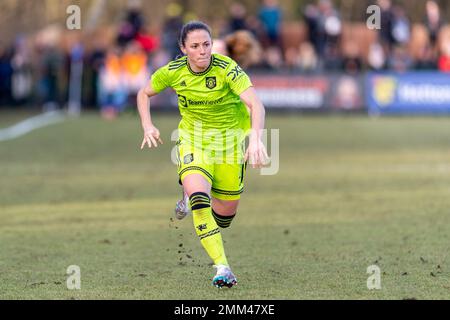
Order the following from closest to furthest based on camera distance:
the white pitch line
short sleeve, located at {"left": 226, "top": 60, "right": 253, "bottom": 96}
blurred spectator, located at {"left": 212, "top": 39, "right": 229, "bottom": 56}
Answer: short sleeve, located at {"left": 226, "top": 60, "right": 253, "bottom": 96} < blurred spectator, located at {"left": 212, "top": 39, "right": 229, "bottom": 56} < the white pitch line

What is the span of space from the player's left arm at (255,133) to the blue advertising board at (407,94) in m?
20.5

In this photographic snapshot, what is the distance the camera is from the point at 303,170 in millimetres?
17000

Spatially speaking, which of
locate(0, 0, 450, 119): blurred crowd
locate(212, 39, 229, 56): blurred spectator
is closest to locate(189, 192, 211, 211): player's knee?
locate(212, 39, 229, 56): blurred spectator

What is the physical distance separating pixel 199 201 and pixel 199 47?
3.79 ft

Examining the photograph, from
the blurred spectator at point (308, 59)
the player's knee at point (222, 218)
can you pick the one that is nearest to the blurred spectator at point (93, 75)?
the blurred spectator at point (308, 59)

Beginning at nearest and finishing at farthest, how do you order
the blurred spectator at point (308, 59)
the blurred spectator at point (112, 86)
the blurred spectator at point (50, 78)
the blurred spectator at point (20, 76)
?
the blurred spectator at point (112, 86)
the blurred spectator at point (308, 59)
the blurred spectator at point (50, 78)
the blurred spectator at point (20, 76)

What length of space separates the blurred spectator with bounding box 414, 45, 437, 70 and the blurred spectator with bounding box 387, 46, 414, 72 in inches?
8.5

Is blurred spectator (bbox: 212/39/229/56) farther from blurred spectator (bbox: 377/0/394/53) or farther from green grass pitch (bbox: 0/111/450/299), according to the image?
blurred spectator (bbox: 377/0/394/53)

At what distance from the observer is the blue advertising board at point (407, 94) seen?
2827 centimetres

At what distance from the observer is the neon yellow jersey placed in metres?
8.30

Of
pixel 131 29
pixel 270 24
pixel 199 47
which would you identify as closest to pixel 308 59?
pixel 270 24

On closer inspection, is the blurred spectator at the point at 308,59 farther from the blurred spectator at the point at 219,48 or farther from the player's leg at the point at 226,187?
the player's leg at the point at 226,187

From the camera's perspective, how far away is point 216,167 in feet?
28.6
